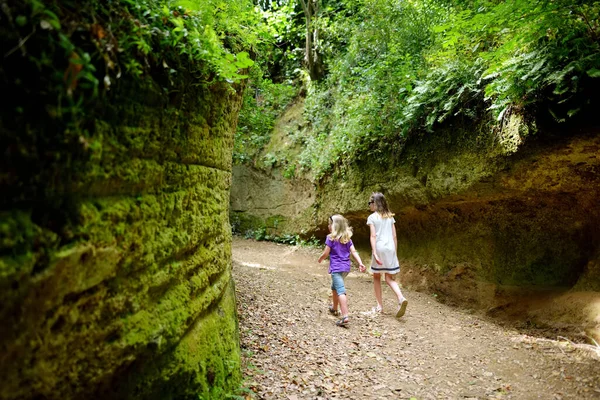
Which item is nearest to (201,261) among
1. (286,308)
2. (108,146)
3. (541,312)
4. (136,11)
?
(108,146)

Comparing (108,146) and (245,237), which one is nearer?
(108,146)

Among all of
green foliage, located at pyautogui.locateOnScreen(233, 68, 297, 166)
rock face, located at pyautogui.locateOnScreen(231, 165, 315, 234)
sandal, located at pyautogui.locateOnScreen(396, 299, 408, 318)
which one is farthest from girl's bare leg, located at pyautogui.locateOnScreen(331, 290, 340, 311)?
rock face, located at pyautogui.locateOnScreen(231, 165, 315, 234)

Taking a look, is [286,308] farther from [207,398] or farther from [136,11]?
[136,11]

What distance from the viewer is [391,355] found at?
5.11 metres

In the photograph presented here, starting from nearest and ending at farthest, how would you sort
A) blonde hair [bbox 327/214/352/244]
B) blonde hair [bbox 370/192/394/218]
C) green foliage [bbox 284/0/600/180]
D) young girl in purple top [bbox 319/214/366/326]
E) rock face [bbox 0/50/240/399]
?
rock face [bbox 0/50/240/399] → green foliage [bbox 284/0/600/180] → young girl in purple top [bbox 319/214/366/326] → blonde hair [bbox 327/214/352/244] → blonde hair [bbox 370/192/394/218]

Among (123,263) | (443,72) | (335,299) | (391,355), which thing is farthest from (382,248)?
(123,263)

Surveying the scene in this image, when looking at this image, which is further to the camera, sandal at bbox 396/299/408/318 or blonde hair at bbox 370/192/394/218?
blonde hair at bbox 370/192/394/218

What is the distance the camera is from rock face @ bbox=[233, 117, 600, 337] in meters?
6.46

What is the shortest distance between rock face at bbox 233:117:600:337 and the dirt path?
1241 millimetres

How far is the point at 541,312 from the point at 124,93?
25.3 ft

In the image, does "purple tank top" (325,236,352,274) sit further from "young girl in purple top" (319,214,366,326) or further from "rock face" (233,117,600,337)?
"rock face" (233,117,600,337)

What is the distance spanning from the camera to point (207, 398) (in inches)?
124

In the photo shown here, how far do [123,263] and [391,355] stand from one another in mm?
4128

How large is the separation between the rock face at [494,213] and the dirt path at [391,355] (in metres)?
1.24
